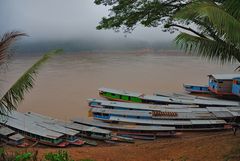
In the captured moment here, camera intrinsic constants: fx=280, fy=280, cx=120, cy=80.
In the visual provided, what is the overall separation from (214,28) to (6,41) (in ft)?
10.4

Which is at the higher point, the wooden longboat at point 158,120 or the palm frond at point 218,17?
the palm frond at point 218,17

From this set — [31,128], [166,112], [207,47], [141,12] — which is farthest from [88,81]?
[207,47]

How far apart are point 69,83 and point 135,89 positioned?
552cm

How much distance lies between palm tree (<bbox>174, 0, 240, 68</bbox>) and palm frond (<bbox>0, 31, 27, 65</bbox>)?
238 centimetres

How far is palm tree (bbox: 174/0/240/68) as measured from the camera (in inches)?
149

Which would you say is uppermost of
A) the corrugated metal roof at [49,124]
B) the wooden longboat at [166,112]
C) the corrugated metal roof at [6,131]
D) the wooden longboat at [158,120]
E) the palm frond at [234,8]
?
the palm frond at [234,8]

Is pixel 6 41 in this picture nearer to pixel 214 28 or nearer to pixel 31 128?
pixel 214 28

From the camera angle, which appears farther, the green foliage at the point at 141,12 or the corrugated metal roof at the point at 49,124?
the corrugated metal roof at the point at 49,124

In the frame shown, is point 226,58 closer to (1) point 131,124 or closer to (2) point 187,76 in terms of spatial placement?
(1) point 131,124

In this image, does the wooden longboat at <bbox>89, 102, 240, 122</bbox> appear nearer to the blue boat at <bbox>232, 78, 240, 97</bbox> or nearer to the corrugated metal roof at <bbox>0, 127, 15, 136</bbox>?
the blue boat at <bbox>232, 78, 240, 97</bbox>

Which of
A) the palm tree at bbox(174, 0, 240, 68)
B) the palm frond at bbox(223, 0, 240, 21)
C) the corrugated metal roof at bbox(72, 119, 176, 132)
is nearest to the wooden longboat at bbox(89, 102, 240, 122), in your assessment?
the corrugated metal roof at bbox(72, 119, 176, 132)

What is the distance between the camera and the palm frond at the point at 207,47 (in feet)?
15.8

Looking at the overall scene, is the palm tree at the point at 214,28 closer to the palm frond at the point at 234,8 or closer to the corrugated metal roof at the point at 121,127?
the palm frond at the point at 234,8

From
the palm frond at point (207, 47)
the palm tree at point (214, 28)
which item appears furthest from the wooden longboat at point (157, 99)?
the palm frond at point (207, 47)
